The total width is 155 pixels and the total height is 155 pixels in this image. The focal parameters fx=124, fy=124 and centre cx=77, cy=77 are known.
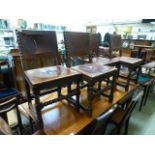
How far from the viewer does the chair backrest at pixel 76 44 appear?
166cm

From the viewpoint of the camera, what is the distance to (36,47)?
149cm

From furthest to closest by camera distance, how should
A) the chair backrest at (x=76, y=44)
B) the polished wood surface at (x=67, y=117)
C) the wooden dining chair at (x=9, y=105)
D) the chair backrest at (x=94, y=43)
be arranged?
the chair backrest at (x=94, y=43)
the chair backrest at (x=76, y=44)
the polished wood surface at (x=67, y=117)
the wooden dining chair at (x=9, y=105)

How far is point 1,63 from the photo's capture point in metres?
2.38

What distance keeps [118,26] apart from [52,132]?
8.50m

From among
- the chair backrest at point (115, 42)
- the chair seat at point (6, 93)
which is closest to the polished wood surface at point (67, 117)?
the chair seat at point (6, 93)

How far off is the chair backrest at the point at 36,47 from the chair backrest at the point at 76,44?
16cm

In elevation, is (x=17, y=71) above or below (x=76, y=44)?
below

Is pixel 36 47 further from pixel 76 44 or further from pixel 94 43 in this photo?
pixel 94 43

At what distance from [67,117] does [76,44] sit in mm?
989

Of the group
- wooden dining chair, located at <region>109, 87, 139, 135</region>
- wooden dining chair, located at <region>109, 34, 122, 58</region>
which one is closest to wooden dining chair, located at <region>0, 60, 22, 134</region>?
wooden dining chair, located at <region>109, 87, 139, 135</region>

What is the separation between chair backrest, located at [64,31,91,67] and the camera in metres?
1.66

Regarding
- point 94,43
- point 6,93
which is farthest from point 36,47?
point 94,43

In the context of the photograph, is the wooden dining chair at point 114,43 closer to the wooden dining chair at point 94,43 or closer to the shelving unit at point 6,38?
the wooden dining chair at point 94,43
